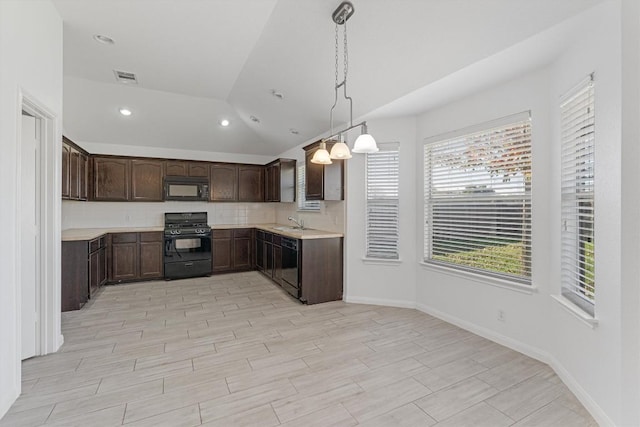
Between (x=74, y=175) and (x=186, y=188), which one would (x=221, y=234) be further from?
(x=74, y=175)

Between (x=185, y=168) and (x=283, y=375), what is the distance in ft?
15.9

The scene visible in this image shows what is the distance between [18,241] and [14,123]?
0.82 meters

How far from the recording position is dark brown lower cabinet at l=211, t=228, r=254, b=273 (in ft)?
19.6

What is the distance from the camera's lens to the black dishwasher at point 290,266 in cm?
428

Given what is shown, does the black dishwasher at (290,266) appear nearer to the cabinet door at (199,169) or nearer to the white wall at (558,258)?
the white wall at (558,258)

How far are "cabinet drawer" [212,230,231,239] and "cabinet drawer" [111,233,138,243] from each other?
134 centimetres

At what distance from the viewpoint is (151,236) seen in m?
5.45

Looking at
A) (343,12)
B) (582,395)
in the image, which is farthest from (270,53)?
(582,395)

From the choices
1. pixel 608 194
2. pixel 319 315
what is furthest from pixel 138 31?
pixel 608 194

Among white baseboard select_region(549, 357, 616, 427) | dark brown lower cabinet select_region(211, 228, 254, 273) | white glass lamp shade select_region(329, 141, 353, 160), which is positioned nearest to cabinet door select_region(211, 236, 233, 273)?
dark brown lower cabinet select_region(211, 228, 254, 273)

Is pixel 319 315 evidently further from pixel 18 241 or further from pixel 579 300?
pixel 18 241

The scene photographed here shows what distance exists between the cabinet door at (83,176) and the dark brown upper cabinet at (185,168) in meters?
1.24

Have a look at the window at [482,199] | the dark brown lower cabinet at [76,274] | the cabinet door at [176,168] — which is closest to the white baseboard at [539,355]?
the window at [482,199]

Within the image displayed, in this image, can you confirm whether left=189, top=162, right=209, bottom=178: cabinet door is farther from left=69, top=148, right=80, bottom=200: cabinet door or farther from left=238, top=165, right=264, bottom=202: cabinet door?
left=69, top=148, right=80, bottom=200: cabinet door
